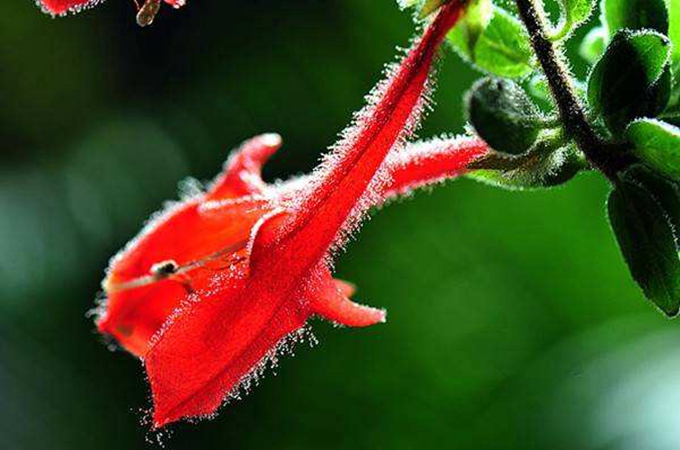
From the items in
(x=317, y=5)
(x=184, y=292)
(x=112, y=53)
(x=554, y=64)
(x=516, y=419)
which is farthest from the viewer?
(x=112, y=53)

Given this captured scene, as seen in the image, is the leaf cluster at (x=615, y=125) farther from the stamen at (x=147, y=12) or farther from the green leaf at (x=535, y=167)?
the stamen at (x=147, y=12)

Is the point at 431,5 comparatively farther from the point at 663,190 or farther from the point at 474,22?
the point at 663,190

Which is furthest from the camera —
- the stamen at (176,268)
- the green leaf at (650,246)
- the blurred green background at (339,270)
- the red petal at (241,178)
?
the blurred green background at (339,270)

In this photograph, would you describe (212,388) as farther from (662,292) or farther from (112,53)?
(112,53)

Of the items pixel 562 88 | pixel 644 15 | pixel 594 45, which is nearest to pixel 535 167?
pixel 562 88

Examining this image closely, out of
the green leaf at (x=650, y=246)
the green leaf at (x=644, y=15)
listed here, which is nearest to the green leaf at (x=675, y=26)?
the green leaf at (x=644, y=15)

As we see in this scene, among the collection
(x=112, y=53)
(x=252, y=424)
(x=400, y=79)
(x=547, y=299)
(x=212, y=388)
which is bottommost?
(x=252, y=424)

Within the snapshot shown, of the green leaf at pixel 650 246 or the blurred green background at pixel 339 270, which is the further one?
the blurred green background at pixel 339 270

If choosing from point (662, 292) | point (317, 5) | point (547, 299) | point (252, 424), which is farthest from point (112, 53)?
point (662, 292)
